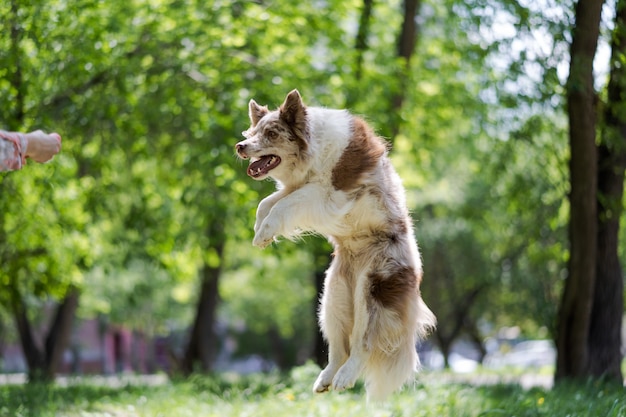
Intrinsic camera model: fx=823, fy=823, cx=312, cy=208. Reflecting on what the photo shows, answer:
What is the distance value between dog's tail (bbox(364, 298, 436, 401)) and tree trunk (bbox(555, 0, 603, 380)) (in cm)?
557

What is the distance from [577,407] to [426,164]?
13.9 m

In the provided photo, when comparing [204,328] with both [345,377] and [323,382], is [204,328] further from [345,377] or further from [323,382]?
[345,377]

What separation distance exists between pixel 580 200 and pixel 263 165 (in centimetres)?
723

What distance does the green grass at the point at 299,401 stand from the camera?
7.53 metres

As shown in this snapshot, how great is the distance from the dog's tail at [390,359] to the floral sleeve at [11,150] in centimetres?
241

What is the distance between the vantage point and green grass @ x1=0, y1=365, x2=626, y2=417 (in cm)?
753

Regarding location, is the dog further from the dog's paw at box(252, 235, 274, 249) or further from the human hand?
the human hand

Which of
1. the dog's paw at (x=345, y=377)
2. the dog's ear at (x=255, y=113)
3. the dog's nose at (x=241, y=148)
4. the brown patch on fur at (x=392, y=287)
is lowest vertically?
the dog's paw at (x=345, y=377)

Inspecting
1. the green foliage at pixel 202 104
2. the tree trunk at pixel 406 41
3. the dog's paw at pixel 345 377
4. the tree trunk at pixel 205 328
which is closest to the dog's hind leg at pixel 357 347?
the dog's paw at pixel 345 377

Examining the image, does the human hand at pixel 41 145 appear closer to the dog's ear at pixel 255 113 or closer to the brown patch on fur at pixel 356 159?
the dog's ear at pixel 255 113

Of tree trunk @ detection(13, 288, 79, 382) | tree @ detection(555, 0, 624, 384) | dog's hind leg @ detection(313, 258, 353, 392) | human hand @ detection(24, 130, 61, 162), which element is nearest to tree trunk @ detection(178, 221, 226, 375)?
tree trunk @ detection(13, 288, 79, 382)

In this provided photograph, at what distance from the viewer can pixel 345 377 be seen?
15.8 ft

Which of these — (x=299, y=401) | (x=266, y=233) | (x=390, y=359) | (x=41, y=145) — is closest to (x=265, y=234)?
(x=266, y=233)

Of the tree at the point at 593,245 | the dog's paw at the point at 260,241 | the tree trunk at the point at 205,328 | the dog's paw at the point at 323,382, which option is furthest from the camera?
the tree trunk at the point at 205,328
